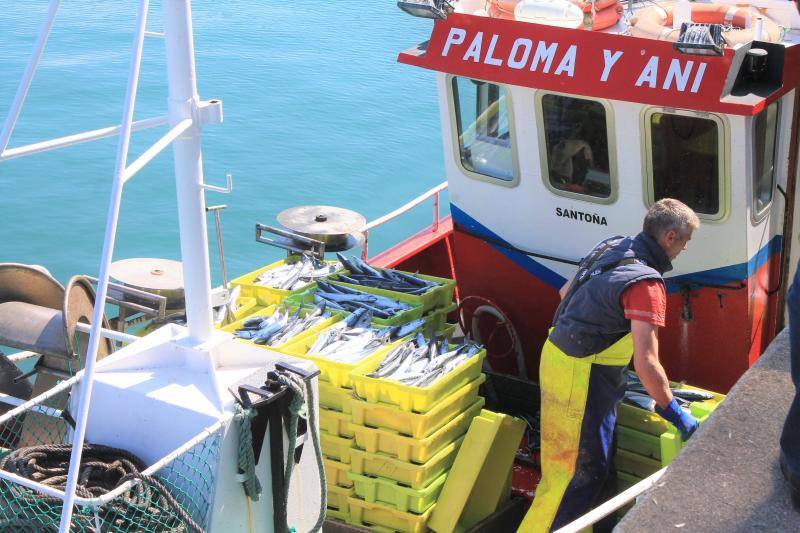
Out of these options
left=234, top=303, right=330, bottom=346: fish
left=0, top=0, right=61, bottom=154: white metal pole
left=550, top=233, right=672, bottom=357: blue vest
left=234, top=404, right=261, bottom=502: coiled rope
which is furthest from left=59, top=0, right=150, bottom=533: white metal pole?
left=550, top=233, right=672, bottom=357: blue vest

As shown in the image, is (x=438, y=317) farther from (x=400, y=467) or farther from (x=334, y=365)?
(x=400, y=467)

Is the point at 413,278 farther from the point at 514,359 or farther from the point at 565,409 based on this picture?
the point at 565,409

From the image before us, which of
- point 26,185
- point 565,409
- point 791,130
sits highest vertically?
point 791,130

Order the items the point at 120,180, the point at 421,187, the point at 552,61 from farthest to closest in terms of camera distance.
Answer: the point at 421,187 < the point at 552,61 < the point at 120,180

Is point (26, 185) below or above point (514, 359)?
below

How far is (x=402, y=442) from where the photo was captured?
5.56 m

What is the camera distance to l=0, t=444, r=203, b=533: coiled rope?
4.15 m

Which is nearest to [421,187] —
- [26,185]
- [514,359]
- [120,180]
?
[26,185]

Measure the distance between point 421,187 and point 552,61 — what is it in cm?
1571

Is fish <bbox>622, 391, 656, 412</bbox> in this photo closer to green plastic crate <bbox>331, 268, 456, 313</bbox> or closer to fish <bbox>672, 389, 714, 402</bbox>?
fish <bbox>672, 389, 714, 402</bbox>

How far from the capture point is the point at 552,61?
6520 mm

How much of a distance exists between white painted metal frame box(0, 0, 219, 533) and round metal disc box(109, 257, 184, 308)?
9.18 ft

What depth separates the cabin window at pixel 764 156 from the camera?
6.50m

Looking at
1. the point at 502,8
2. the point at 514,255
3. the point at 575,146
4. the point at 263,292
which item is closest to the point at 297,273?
the point at 263,292
